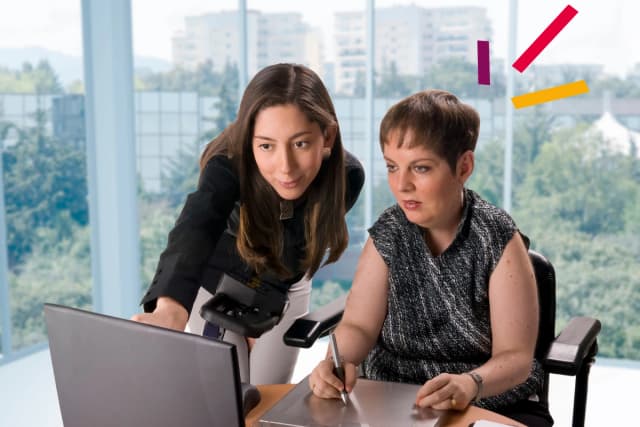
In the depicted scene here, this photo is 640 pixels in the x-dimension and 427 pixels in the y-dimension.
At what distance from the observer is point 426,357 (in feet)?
5.27

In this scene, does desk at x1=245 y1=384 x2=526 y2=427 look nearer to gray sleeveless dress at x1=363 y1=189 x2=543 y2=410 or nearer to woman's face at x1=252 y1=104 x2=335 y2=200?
gray sleeveless dress at x1=363 y1=189 x2=543 y2=410

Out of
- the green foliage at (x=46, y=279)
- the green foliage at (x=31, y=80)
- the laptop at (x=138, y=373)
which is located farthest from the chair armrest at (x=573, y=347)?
the green foliage at (x=31, y=80)

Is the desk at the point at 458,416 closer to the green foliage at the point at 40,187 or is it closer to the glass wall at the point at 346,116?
the glass wall at the point at 346,116

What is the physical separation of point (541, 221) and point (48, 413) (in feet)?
9.07

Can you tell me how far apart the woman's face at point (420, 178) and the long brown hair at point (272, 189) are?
0.61 ft

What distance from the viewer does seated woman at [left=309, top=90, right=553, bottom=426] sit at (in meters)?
1.48

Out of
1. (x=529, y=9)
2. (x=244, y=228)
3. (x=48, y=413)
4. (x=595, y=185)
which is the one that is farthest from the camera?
(x=595, y=185)

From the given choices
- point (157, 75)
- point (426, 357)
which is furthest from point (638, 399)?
point (157, 75)

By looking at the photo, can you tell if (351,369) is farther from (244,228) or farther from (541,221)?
(541,221)

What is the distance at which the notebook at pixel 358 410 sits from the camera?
1159 mm

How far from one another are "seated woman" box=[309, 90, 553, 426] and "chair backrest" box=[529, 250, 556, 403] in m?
0.09

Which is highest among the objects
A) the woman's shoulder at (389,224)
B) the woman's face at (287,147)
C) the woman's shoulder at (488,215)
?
the woman's face at (287,147)

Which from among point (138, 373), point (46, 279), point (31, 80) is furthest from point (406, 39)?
point (138, 373)

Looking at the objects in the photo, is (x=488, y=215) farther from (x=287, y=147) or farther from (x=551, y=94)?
(x=287, y=147)
